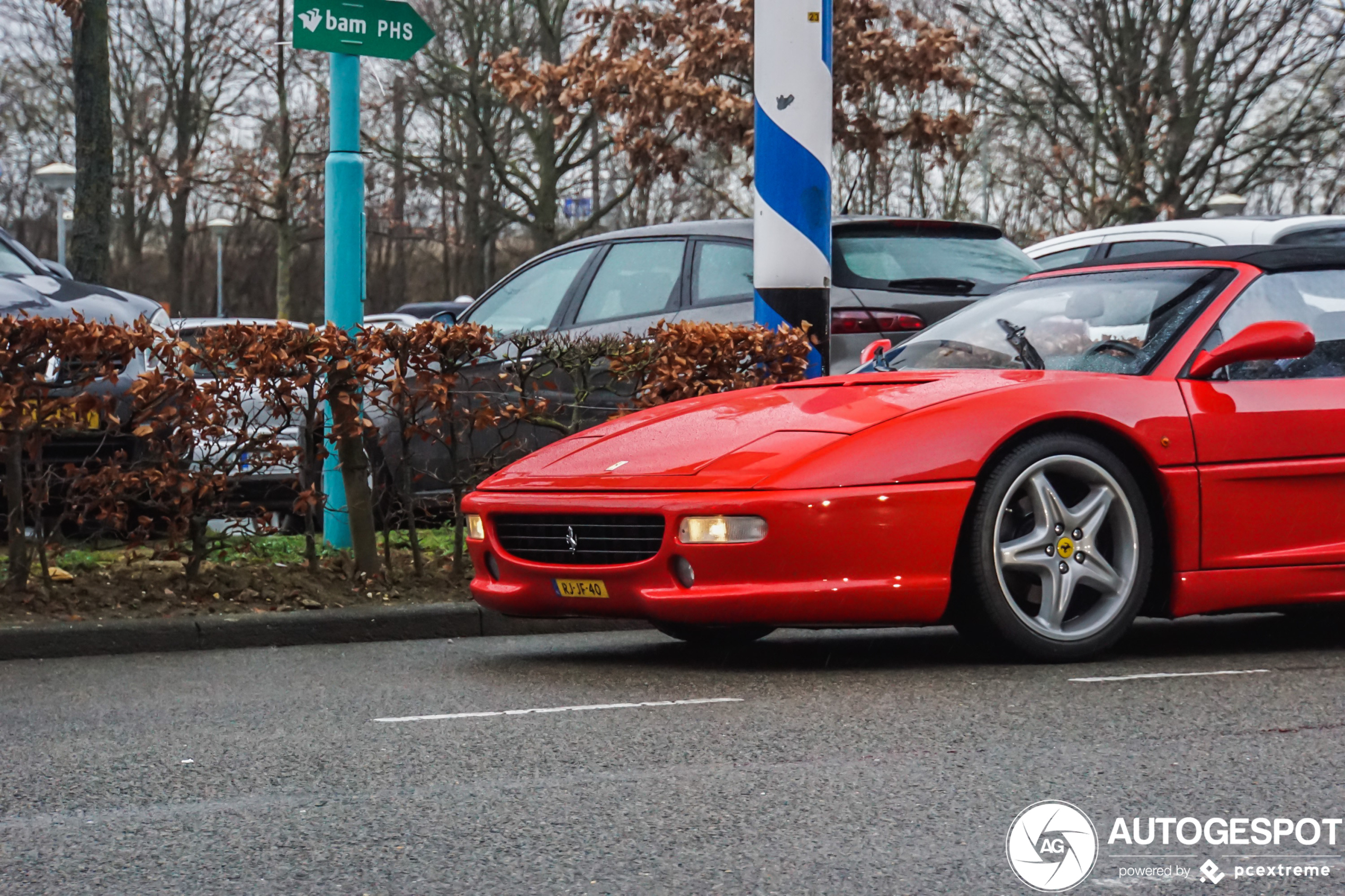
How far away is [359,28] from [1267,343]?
453 cm

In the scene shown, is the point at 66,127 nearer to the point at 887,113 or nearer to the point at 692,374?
the point at 887,113

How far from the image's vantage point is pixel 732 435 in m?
5.59

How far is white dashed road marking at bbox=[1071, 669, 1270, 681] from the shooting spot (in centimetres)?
525

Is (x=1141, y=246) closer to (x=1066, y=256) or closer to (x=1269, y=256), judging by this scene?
(x=1066, y=256)

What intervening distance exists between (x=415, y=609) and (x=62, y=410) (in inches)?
64.0

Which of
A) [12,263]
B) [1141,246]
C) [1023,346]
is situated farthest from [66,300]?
[1141,246]

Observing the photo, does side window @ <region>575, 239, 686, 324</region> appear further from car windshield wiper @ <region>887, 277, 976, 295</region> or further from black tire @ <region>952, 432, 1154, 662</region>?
black tire @ <region>952, 432, 1154, 662</region>

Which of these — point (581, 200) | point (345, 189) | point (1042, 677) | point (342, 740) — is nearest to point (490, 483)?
point (342, 740)

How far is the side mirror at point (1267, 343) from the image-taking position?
18.4 ft

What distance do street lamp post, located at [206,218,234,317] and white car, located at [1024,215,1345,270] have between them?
34467 mm

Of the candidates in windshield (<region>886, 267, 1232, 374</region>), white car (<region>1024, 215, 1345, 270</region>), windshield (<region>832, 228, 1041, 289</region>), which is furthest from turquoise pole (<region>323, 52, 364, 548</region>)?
white car (<region>1024, 215, 1345, 270</region>)

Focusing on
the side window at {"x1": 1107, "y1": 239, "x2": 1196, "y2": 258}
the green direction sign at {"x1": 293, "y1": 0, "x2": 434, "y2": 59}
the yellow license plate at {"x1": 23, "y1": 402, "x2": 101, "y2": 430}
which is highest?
the green direction sign at {"x1": 293, "y1": 0, "x2": 434, "y2": 59}

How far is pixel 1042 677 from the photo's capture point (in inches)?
206

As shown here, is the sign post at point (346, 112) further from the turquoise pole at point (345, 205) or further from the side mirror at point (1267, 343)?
the side mirror at point (1267, 343)
